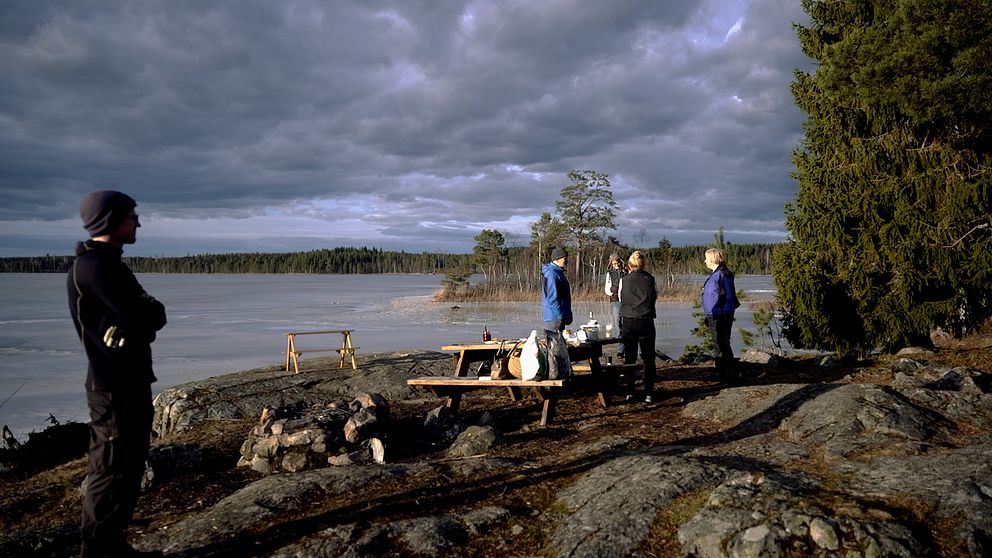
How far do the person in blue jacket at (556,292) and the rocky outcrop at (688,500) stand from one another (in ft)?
8.65

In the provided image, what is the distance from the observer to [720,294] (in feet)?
29.4

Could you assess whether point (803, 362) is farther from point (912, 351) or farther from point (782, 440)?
point (782, 440)

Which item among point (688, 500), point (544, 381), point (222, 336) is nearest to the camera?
point (688, 500)

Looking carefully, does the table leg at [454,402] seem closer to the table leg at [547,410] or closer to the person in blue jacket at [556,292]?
the table leg at [547,410]

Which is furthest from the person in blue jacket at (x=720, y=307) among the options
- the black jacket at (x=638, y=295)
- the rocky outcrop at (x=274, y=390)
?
the rocky outcrop at (x=274, y=390)

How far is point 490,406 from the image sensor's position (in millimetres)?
8492

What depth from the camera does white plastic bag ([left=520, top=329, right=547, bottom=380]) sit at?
6.86 m

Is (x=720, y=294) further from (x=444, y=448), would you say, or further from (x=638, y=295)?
(x=444, y=448)

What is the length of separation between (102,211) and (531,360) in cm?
429

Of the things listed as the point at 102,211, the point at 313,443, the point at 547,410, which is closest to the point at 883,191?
the point at 547,410

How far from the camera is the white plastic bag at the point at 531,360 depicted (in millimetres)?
6859

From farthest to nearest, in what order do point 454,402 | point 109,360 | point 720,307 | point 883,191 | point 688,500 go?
1. point 883,191
2. point 720,307
3. point 454,402
4. point 688,500
5. point 109,360

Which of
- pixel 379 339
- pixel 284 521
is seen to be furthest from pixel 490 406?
pixel 379 339

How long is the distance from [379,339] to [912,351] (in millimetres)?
13918
